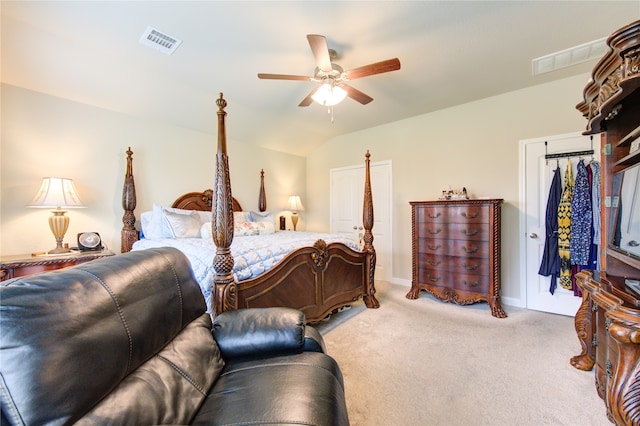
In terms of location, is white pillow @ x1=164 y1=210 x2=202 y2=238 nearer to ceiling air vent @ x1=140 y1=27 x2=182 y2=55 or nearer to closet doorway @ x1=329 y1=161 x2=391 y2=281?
ceiling air vent @ x1=140 y1=27 x2=182 y2=55

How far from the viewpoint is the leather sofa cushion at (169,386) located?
2.67 feet

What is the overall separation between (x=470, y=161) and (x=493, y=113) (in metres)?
0.64

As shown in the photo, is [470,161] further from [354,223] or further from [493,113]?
[354,223]

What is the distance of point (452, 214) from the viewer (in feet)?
10.6

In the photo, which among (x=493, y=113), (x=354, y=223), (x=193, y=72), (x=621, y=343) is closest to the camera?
(x=621, y=343)

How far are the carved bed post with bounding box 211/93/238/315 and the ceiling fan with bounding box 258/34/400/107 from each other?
79 centimetres

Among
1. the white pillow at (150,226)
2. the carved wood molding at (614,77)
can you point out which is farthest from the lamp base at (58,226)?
the carved wood molding at (614,77)

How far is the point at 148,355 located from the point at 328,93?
2.38 metres

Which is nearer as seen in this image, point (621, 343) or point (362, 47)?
point (621, 343)

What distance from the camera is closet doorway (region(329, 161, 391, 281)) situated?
4.31 m

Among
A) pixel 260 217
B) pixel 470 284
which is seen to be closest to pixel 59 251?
pixel 260 217

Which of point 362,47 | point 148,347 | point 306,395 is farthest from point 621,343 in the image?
point 362,47

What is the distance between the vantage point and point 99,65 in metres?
2.63

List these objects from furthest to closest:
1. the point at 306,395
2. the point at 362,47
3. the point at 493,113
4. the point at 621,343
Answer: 1. the point at 493,113
2. the point at 362,47
3. the point at 621,343
4. the point at 306,395
